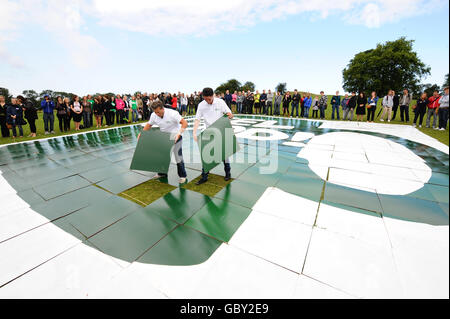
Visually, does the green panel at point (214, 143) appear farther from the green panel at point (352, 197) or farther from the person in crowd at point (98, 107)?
the person in crowd at point (98, 107)

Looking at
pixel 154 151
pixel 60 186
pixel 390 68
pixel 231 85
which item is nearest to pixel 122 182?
pixel 154 151

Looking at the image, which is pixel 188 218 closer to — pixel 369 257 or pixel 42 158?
pixel 369 257

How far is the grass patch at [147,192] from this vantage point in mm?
3629

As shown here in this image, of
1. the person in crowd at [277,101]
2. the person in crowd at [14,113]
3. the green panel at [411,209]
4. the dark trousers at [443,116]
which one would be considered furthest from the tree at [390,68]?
the person in crowd at [14,113]

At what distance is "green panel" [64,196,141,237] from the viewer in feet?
9.55

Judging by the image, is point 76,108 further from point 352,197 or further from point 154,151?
point 352,197

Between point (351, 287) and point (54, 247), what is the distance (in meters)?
3.57

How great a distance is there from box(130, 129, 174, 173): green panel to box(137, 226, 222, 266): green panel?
1.90m

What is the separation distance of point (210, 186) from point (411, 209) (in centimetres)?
353

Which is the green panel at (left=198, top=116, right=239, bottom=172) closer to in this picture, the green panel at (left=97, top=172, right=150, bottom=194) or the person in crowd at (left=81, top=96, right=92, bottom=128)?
the green panel at (left=97, top=172, right=150, bottom=194)

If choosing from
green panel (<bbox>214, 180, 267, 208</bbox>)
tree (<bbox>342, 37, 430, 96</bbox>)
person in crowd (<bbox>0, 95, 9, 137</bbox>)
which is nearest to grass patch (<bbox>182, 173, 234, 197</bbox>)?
green panel (<bbox>214, 180, 267, 208</bbox>)

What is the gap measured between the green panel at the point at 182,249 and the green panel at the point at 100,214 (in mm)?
1066
